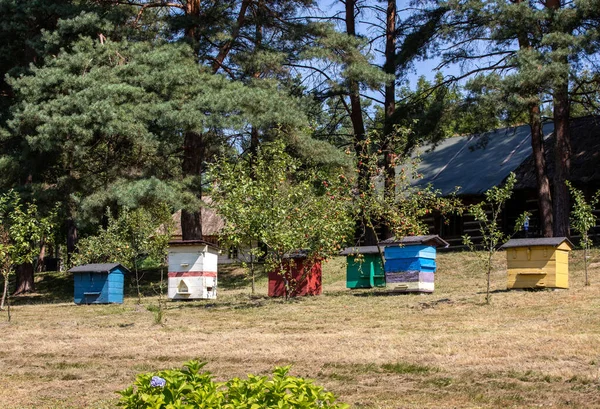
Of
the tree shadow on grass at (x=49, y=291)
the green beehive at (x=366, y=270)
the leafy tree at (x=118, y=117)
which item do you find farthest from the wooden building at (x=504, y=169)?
the tree shadow on grass at (x=49, y=291)

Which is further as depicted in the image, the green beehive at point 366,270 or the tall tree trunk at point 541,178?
the tall tree trunk at point 541,178

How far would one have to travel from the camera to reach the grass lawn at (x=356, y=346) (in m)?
9.23

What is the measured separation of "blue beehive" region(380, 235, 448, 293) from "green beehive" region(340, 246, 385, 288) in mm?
2507

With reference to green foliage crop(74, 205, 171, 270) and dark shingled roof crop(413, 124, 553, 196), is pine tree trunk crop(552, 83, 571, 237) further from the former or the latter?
green foliage crop(74, 205, 171, 270)

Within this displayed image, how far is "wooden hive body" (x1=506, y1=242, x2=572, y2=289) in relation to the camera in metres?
17.9

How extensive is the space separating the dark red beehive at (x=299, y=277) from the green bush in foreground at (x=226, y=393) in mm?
14088

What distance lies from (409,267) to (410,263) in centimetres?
11

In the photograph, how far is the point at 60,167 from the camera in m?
28.1

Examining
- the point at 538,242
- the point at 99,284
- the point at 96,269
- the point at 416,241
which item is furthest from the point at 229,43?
the point at 538,242

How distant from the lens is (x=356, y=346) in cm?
1240

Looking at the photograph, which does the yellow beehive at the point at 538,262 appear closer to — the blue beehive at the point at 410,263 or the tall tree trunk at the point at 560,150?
the blue beehive at the point at 410,263

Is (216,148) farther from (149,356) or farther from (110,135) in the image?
(149,356)

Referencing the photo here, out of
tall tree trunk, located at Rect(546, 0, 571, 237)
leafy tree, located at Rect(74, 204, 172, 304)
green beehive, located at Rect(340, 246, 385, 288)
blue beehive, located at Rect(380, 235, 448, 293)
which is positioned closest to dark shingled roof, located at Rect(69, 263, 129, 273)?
leafy tree, located at Rect(74, 204, 172, 304)

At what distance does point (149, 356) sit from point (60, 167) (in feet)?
56.4
